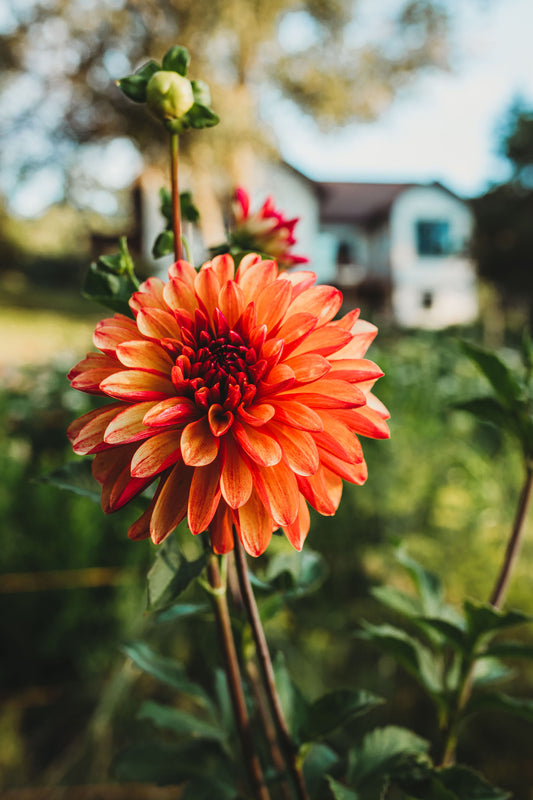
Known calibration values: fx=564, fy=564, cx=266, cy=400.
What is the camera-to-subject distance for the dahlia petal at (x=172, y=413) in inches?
13.8

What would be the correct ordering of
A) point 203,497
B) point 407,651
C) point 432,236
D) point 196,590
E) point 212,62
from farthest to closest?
point 432,236, point 212,62, point 196,590, point 407,651, point 203,497

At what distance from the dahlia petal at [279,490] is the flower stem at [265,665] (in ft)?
0.16

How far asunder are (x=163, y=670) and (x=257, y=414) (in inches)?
15.1

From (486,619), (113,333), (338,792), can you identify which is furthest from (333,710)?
(113,333)

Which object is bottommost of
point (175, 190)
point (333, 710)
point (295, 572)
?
point (333, 710)

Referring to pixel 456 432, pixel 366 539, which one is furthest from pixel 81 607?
pixel 456 432

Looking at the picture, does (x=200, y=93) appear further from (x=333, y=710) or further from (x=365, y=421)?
(x=333, y=710)

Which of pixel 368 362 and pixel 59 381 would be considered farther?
pixel 59 381

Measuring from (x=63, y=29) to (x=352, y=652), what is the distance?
273 inches

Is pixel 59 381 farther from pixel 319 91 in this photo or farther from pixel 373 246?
pixel 373 246

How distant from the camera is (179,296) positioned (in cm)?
39

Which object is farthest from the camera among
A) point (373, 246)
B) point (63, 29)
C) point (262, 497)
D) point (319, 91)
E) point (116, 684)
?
point (373, 246)

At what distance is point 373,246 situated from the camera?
51.3 ft

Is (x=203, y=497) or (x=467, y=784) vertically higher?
(x=203, y=497)
